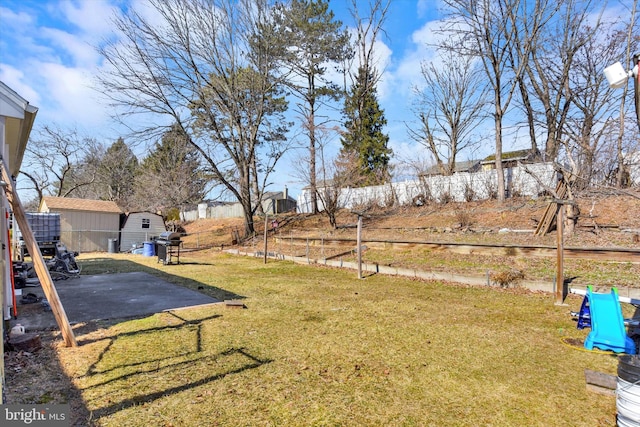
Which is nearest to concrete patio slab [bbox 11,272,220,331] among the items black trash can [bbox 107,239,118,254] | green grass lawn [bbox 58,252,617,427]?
green grass lawn [bbox 58,252,617,427]

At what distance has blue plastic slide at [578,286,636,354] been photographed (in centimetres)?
385

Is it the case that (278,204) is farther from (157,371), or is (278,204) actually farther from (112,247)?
(157,371)

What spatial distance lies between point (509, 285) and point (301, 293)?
438cm

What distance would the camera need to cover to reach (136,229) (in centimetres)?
2088

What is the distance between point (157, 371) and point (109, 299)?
162 inches

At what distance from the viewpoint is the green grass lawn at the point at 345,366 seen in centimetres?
268

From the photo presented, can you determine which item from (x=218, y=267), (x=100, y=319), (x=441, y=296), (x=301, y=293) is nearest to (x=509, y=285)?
(x=441, y=296)

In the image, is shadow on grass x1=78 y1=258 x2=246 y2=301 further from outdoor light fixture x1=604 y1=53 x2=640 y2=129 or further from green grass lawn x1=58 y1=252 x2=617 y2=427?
outdoor light fixture x1=604 y1=53 x2=640 y2=129

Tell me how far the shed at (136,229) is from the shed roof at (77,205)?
0.91m

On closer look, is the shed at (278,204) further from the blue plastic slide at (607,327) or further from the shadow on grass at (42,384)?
the blue plastic slide at (607,327)

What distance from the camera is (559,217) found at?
5934mm

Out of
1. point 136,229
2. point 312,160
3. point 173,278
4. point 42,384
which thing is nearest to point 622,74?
point 42,384

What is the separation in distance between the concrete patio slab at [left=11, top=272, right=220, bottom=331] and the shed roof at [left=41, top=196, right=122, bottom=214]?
1175 centimetres

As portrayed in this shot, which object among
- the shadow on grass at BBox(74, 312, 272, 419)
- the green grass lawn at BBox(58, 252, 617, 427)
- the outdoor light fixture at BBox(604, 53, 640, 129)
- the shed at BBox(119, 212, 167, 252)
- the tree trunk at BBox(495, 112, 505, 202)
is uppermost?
the tree trunk at BBox(495, 112, 505, 202)
